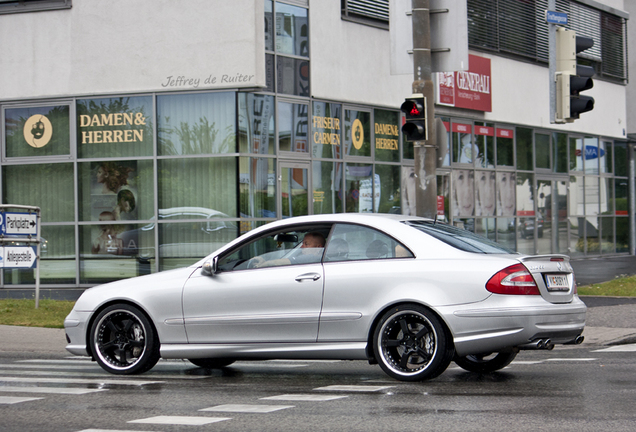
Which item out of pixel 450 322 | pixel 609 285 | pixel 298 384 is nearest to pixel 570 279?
pixel 450 322

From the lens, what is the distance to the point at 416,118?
12.1 m

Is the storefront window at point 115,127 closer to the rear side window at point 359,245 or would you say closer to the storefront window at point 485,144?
the storefront window at point 485,144

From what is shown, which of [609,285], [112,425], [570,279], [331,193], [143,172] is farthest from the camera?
[331,193]

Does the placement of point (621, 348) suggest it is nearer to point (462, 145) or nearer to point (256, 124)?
point (256, 124)

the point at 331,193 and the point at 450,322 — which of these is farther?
the point at 331,193

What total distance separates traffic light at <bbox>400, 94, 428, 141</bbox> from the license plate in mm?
4627

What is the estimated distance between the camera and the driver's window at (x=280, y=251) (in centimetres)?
827

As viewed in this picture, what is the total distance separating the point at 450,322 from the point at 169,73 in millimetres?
13035

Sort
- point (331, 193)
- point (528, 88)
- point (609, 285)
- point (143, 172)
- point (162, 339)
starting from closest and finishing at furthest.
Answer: point (162, 339) → point (609, 285) → point (143, 172) → point (331, 193) → point (528, 88)

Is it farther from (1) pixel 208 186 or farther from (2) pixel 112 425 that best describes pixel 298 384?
(1) pixel 208 186

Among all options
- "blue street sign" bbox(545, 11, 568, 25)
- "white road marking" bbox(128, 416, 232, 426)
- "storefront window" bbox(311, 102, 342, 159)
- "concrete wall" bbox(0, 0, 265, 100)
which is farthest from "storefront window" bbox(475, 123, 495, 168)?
"white road marking" bbox(128, 416, 232, 426)

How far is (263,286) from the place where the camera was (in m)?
8.15

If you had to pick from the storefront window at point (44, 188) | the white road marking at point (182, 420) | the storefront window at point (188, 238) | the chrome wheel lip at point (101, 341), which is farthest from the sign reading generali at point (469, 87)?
the white road marking at point (182, 420)

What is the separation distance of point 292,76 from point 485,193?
342 inches
